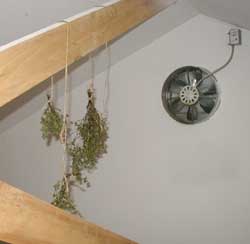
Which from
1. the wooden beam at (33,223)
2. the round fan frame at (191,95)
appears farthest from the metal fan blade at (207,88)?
the wooden beam at (33,223)

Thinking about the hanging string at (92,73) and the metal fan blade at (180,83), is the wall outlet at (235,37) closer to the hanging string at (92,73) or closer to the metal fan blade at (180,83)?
the metal fan blade at (180,83)

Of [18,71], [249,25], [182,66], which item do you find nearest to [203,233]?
[182,66]

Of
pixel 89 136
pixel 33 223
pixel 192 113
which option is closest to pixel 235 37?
pixel 192 113

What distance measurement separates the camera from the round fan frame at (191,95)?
2.97m

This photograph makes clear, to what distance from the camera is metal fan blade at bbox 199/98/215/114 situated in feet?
9.71

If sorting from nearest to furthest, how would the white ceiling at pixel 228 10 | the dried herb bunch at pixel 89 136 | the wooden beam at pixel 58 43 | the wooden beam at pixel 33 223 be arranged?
1. the wooden beam at pixel 33 223
2. the wooden beam at pixel 58 43
3. the white ceiling at pixel 228 10
4. the dried herb bunch at pixel 89 136

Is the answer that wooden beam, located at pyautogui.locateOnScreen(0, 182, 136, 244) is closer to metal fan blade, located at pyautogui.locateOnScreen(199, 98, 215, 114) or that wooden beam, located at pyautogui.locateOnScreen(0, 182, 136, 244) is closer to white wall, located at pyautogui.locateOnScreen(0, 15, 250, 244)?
white wall, located at pyautogui.locateOnScreen(0, 15, 250, 244)

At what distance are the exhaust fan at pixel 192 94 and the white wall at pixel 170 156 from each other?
0.17ft

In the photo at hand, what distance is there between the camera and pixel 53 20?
212 centimetres

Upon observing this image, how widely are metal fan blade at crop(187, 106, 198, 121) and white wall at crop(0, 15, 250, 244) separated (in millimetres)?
76

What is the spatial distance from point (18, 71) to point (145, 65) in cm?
186

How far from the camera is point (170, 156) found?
3082mm

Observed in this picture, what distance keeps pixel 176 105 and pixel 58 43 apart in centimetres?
152

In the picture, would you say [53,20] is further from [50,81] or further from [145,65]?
[145,65]
